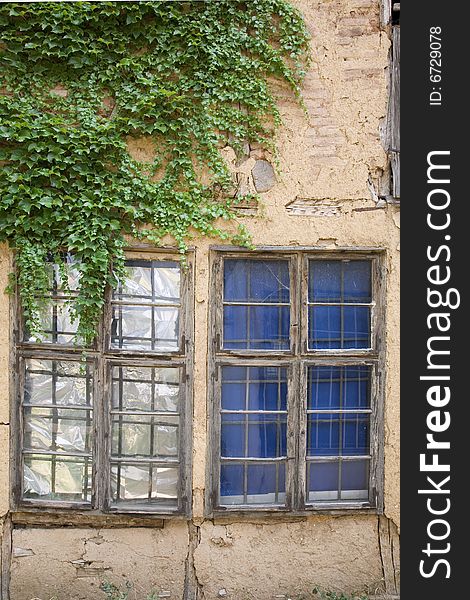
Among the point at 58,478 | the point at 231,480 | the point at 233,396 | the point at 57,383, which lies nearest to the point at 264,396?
the point at 233,396

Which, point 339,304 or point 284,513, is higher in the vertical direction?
point 339,304

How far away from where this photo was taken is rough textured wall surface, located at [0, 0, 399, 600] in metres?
4.28

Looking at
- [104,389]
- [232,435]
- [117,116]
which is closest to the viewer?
[117,116]

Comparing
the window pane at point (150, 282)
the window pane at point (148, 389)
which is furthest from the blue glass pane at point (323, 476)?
the window pane at point (150, 282)

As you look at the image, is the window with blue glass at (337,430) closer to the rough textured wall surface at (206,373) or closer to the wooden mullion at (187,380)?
the rough textured wall surface at (206,373)

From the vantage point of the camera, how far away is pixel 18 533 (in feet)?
14.3

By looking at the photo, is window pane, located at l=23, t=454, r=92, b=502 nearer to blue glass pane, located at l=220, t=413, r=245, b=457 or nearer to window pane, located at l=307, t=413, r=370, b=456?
blue glass pane, located at l=220, t=413, r=245, b=457

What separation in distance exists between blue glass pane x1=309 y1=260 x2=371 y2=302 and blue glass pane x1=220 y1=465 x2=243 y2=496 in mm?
1390

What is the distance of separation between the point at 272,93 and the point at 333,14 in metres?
0.72

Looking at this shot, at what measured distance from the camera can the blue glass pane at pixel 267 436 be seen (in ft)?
14.4

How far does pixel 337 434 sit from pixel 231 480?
87 centimetres

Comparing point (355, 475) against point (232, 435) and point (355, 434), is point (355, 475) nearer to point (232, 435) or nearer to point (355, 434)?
point (355, 434)

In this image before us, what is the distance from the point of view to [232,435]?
14.4 feet

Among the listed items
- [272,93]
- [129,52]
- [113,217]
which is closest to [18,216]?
[113,217]
